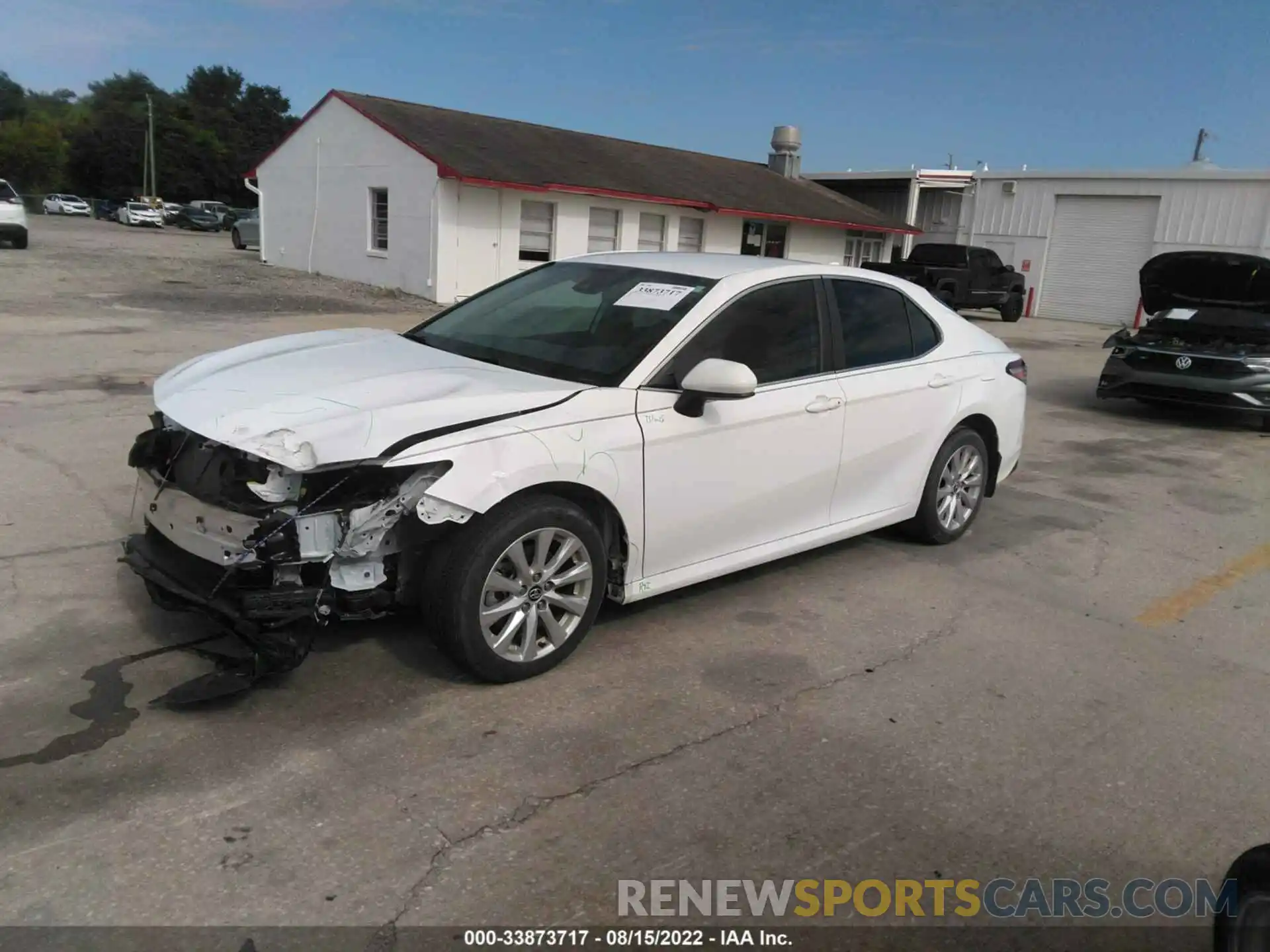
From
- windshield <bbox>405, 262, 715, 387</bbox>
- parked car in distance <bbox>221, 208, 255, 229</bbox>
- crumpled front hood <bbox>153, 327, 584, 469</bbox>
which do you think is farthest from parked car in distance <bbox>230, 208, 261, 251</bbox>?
crumpled front hood <bbox>153, 327, 584, 469</bbox>

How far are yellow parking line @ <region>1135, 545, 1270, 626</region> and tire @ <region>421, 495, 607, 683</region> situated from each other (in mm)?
2993

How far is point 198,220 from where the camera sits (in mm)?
54188

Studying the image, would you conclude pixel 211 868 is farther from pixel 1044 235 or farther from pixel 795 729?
pixel 1044 235

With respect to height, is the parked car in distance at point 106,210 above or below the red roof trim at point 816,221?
below

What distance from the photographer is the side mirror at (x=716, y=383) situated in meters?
3.95

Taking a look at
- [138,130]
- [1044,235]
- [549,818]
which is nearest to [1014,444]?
[549,818]

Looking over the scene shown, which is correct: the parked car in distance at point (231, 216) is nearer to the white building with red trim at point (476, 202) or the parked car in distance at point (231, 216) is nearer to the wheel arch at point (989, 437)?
the white building with red trim at point (476, 202)

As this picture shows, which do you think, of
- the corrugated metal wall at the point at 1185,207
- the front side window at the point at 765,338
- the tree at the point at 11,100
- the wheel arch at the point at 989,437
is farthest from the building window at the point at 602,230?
the tree at the point at 11,100

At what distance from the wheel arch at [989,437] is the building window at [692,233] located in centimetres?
2053

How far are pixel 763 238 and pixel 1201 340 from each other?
1889cm

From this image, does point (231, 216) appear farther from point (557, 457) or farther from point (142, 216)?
point (557, 457)

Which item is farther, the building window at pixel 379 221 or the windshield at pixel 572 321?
the building window at pixel 379 221

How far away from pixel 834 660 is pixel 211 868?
2.59 meters

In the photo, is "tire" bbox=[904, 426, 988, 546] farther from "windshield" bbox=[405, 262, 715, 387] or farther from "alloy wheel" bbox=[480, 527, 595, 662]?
"alloy wheel" bbox=[480, 527, 595, 662]
